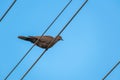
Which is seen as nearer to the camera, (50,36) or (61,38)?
(50,36)

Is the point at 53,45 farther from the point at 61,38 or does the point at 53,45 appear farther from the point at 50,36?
the point at 61,38

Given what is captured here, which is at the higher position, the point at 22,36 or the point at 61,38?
the point at 61,38

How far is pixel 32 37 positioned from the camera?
428 inches

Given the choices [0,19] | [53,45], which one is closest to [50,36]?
[53,45]

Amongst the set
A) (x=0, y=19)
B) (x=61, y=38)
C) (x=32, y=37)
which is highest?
(x=61, y=38)

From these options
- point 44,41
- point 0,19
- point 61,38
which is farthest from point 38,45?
point 0,19

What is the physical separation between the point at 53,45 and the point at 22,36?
3.54 feet

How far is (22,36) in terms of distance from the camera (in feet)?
35.5

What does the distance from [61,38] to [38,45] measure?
298 centimetres

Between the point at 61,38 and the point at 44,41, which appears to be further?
the point at 61,38

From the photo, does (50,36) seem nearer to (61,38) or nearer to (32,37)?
(32,37)

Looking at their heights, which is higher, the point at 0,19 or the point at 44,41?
the point at 44,41

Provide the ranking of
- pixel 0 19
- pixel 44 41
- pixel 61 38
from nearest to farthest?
pixel 0 19 < pixel 44 41 < pixel 61 38

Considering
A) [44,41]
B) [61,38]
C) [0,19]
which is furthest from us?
[61,38]
